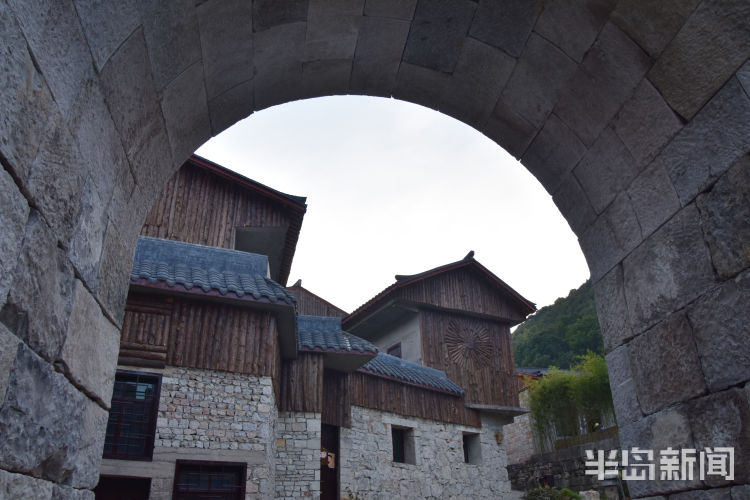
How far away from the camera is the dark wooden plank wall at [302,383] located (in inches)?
420

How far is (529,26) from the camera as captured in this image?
9.30 feet

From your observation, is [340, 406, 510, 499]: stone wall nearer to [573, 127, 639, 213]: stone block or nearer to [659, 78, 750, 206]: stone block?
[573, 127, 639, 213]: stone block

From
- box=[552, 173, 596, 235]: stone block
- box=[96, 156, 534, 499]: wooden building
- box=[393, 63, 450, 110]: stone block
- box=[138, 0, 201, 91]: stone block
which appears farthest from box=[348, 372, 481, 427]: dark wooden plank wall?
box=[138, 0, 201, 91]: stone block

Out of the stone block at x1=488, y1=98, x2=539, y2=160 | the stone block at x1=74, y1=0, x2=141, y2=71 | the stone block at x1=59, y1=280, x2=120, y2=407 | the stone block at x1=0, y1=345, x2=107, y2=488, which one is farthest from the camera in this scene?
the stone block at x1=488, y1=98, x2=539, y2=160

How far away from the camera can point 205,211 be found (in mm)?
11383

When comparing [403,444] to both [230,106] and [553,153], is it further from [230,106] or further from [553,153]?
[230,106]

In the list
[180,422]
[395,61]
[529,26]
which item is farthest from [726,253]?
[180,422]

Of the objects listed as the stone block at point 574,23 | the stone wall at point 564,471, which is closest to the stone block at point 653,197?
the stone block at point 574,23

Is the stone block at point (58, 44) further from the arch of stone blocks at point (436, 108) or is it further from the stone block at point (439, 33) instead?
the stone block at point (439, 33)

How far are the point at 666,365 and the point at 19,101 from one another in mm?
2882

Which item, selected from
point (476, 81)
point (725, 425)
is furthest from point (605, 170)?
A: point (725, 425)

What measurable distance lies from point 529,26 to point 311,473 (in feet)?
29.9

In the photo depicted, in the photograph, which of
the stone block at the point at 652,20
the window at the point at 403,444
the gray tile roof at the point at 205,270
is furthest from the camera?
the window at the point at 403,444

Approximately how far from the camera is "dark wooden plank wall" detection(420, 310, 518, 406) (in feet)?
53.9
